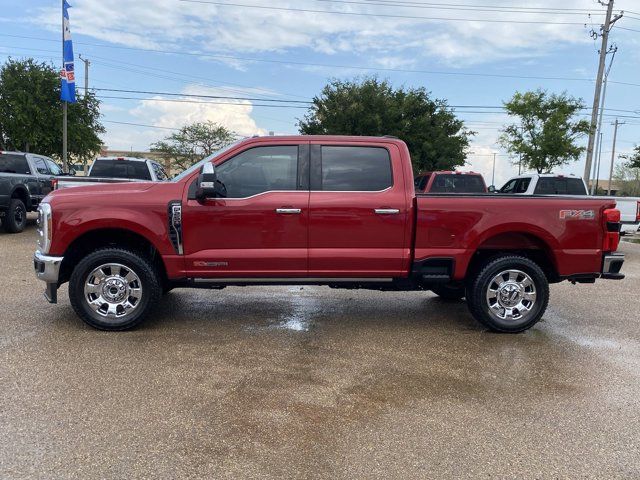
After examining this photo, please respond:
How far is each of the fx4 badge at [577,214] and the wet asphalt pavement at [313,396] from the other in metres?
1.28

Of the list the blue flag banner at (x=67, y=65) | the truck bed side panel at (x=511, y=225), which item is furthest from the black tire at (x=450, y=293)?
the blue flag banner at (x=67, y=65)

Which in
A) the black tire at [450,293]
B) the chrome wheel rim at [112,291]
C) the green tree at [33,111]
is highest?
the green tree at [33,111]

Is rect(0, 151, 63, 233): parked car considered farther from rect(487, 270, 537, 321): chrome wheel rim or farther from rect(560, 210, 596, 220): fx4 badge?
rect(560, 210, 596, 220): fx4 badge

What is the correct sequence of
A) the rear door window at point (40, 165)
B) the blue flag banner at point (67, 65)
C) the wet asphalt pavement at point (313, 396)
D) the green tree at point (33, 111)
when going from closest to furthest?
1. the wet asphalt pavement at point (313, 396)
2. the rear door window at point (40, 165)
3. the blue flag banner at point (67, 65)
4. the green tree at point (33, 111)

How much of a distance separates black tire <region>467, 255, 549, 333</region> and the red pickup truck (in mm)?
13

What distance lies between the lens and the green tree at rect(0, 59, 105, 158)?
76.1 ft

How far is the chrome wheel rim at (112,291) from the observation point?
17.0 feet

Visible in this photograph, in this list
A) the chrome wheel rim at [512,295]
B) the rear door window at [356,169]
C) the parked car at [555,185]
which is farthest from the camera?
the parked car at [555,185]

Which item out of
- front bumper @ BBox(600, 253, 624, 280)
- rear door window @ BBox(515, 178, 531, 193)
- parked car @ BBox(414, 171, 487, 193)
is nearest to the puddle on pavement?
front bumper @ BBox(600, 253, 624, 280)

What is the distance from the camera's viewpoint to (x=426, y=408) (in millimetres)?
3697

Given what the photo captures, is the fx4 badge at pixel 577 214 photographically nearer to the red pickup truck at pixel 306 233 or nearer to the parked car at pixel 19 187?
the red pickup truck at pixel 306 233

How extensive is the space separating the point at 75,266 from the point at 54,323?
0.68 metres

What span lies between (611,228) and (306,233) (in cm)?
321

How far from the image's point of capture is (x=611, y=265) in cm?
552
